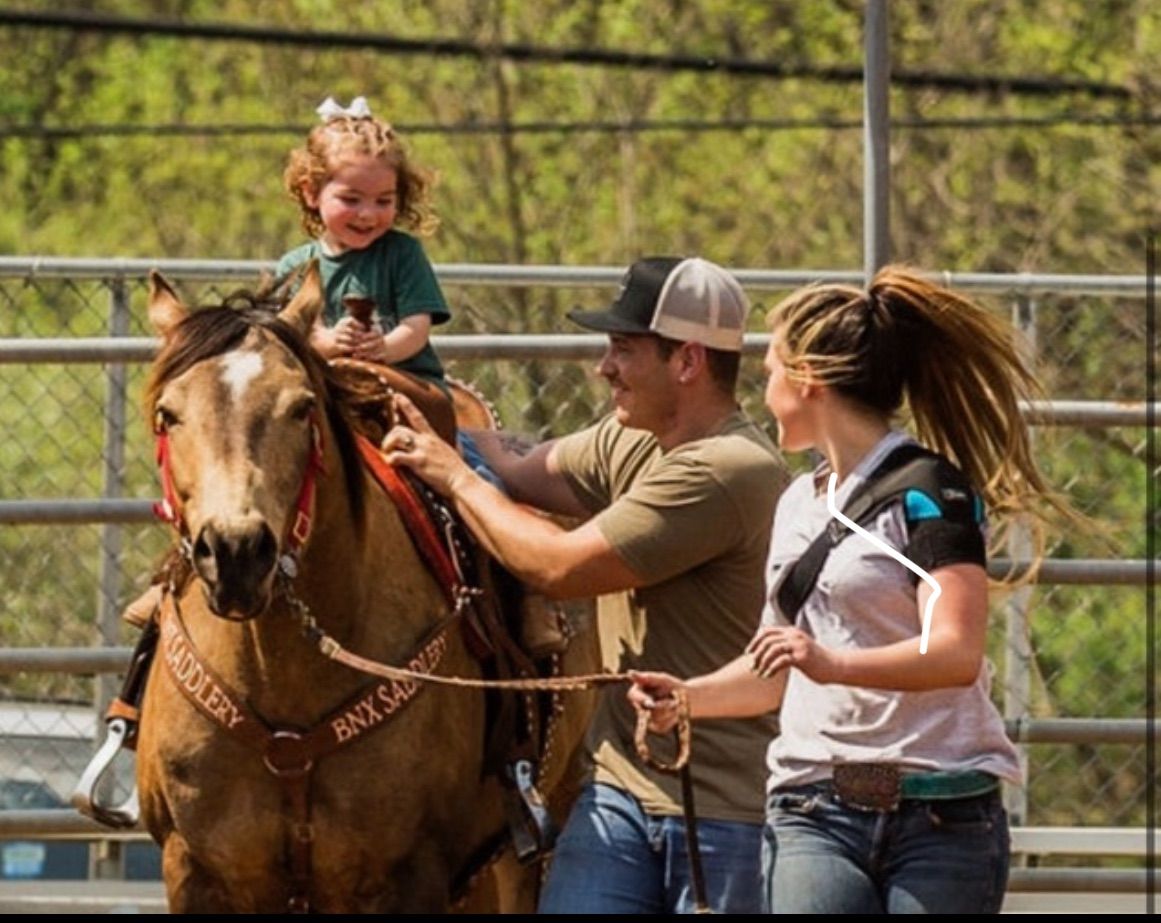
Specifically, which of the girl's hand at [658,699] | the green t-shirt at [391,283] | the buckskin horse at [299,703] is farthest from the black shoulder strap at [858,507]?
the green t-shirt at [391,283]

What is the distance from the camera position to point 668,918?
6.50 meters

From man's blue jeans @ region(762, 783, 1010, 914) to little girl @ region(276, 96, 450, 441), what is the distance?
2055 millimetres

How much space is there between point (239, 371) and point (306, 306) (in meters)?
0.42

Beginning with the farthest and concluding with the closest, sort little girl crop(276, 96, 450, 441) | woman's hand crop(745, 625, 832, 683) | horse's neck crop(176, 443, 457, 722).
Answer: little girl crop(276, 96, 450, 441) → horse's neck crop(176, 443, 457, 722) → woman's hand crop(745, 625, 832, 683)

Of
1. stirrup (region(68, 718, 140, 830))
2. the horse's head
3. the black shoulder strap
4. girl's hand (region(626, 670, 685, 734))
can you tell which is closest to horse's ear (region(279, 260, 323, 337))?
the horse's head

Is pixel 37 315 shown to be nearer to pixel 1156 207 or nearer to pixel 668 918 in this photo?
pixel 1156 207

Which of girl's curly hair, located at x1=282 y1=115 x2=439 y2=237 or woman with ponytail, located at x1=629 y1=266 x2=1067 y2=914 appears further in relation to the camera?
girl's curly hair, located at x1=282 y1=115 x2=439 y2=237

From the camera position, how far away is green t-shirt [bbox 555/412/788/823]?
6.68 metres

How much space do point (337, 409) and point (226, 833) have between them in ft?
2.98

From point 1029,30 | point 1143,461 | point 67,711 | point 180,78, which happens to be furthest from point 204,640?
point 180,78

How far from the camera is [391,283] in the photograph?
775 cm

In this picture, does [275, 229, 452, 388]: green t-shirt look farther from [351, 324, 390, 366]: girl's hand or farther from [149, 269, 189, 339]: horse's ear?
[149, 269, 189, 339]: horse's ear

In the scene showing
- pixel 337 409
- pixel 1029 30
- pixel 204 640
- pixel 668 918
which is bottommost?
pixel 668 918

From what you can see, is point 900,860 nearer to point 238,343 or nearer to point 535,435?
point 238,343
